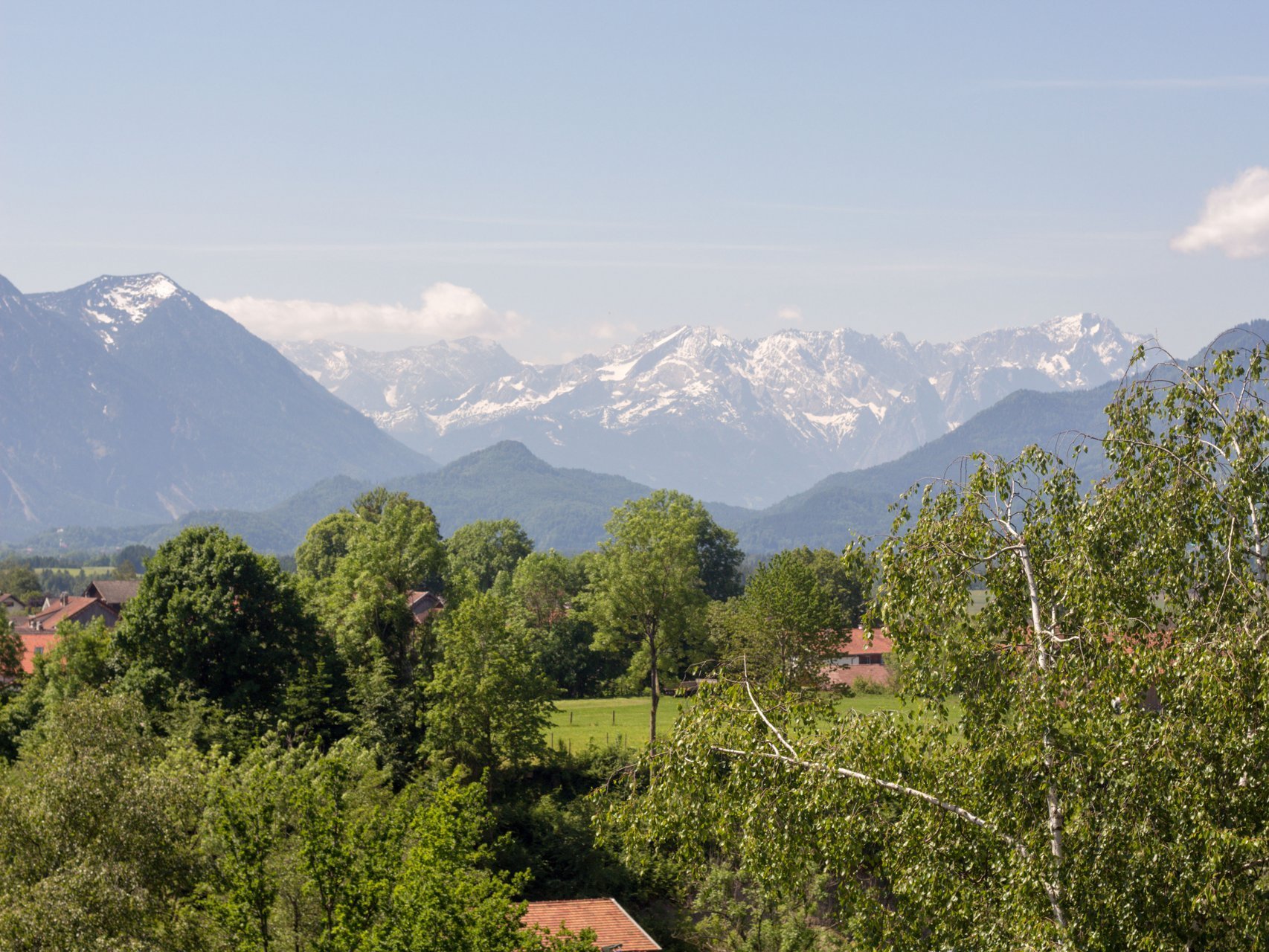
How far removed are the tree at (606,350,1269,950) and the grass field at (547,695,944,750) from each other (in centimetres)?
3977

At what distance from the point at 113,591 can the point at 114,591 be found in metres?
0.45

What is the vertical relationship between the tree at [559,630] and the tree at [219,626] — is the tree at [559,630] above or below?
below

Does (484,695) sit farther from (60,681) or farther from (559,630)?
(559,630)

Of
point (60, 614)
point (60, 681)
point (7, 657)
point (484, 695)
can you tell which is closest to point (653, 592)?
point (484, 695)

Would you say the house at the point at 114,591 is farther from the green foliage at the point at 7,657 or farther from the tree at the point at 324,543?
the green foliage at the point at 7,657

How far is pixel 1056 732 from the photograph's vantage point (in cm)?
1304

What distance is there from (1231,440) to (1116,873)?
5115mm

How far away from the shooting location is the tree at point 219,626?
50.1m

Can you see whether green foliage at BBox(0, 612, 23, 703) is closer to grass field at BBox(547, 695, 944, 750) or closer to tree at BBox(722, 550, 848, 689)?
grass field at BBox(547, 695, 944, 750)

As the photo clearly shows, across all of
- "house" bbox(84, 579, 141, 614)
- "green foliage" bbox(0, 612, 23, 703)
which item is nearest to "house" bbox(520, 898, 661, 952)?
"green foliage" bbox(0, 612, 23, 703)

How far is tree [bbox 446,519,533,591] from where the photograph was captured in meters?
129

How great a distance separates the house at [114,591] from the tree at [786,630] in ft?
293

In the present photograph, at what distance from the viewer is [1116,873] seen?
40.3 feet

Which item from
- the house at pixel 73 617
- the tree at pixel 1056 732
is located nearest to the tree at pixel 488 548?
the house at pixel 73 617
